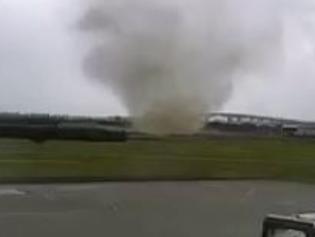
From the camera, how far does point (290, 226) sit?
20.1 ft

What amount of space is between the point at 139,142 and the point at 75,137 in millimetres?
2831

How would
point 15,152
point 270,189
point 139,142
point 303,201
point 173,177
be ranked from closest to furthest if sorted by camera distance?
1. point 303,201
2. point 270,189
3. point 173,177
4. point 15,152
5. point 139,142

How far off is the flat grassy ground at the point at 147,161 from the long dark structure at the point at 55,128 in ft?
1.95

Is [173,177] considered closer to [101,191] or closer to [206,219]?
[101,191]

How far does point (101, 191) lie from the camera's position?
18.2m

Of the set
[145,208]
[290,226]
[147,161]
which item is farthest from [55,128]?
[290,226]

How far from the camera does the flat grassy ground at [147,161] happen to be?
23766mm

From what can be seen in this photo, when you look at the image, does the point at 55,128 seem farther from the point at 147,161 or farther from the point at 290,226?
the point at 290,226

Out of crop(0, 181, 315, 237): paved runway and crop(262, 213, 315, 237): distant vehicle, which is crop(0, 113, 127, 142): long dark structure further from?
crop(262, 213, 315, 237): distant vehicle

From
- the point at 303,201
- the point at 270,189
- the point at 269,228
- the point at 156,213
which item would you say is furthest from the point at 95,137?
the point at 269,228

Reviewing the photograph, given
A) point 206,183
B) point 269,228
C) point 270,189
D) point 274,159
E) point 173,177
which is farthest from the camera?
point 274,159

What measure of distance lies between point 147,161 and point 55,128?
23.9 ft

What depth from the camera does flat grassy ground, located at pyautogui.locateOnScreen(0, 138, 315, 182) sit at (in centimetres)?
2377

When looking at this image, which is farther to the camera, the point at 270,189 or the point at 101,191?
the point at 270,189
